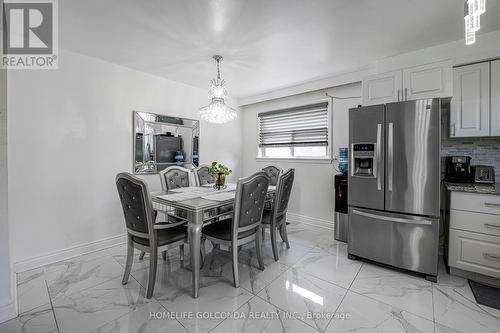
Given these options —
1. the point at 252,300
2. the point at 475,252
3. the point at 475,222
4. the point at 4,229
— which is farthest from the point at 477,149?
the point at 4,229

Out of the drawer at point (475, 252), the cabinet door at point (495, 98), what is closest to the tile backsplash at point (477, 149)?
the cabinet door at point (495, 98)

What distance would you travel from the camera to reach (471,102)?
89.9 inches

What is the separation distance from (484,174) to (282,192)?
86.1 inches

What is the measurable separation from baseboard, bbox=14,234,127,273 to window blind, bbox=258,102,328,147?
305 cm

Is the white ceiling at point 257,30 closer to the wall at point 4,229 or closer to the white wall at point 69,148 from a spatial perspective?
the white wall at point 69,148

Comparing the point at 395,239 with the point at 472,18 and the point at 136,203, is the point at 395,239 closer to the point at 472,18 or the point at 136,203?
the point at 472,18

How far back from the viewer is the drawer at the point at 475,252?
1.95 m

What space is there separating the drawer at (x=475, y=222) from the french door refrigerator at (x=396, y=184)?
23cm

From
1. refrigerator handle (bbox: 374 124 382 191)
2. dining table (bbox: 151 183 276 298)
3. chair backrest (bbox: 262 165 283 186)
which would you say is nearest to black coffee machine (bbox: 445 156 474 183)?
refrigerator handle (bbox: 374 124 382 191)

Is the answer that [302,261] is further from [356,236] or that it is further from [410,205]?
[410,205]

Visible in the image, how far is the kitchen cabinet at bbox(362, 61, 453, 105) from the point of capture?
7.35 feet

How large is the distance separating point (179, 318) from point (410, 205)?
2307 mm

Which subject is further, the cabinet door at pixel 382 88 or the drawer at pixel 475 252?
the cabinet door at pixel 382 88

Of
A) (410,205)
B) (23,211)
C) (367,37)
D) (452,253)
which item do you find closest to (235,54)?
(367,37)
